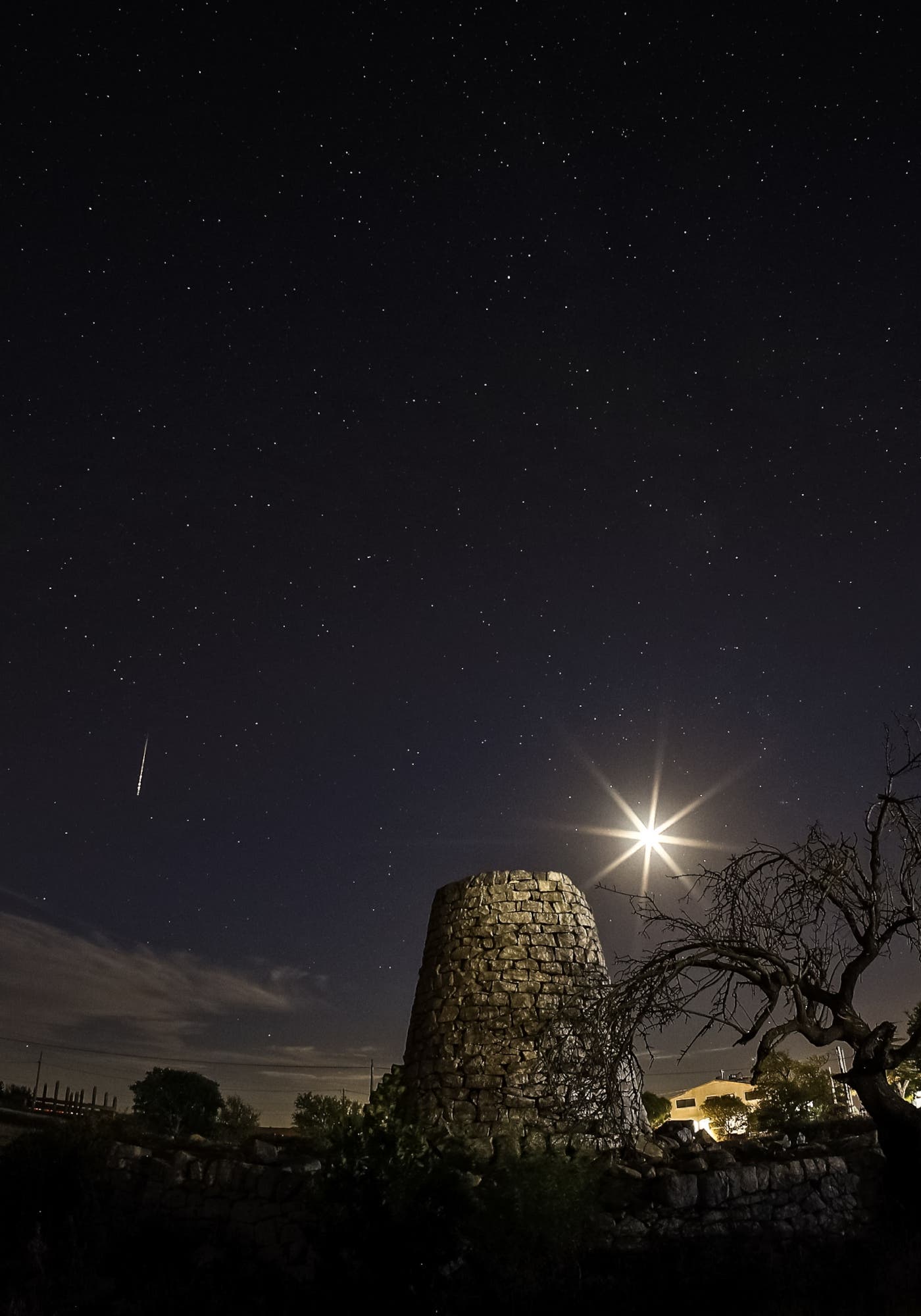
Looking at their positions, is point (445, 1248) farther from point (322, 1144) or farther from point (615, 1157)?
point (615, 1157)

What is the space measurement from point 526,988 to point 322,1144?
3959 millimetres

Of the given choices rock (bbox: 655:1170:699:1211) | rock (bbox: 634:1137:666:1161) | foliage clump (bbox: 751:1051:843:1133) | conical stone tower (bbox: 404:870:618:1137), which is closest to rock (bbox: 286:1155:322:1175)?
conical stone tower (bbox: 404:870:618:1137)

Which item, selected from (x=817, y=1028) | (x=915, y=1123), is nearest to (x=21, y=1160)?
(x=817, y=1028)

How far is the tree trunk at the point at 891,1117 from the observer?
1220cm

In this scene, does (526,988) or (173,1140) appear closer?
(526,988)

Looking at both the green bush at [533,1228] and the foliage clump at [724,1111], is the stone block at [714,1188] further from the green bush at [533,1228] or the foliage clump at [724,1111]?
the foliage clump at [724,1111]

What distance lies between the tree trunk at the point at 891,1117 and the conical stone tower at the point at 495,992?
4.07 m

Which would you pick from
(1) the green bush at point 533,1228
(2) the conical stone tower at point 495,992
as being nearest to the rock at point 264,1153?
(2) the conical stone tower at point 495,992

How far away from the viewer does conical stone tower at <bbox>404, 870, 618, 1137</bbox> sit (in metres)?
13.7

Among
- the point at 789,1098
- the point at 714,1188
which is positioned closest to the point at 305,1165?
the point at 714,1188

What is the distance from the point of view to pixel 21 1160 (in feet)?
45.5

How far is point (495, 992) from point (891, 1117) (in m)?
5.79

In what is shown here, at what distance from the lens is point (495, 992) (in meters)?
14.7

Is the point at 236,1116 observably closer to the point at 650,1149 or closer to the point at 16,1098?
the point at 16,1098
